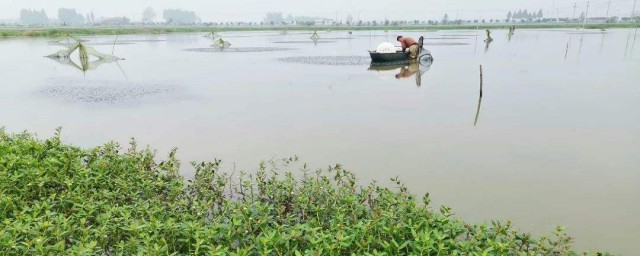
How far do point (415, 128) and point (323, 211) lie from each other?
7.72 m

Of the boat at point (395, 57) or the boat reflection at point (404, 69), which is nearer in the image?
the boat reflection at point (404, 69)

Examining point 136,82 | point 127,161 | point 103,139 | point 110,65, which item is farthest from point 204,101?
point 110,65

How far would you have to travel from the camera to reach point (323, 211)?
6.01m

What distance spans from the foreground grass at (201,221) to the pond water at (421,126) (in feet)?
7.20

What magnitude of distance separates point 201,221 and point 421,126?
30.4 feet

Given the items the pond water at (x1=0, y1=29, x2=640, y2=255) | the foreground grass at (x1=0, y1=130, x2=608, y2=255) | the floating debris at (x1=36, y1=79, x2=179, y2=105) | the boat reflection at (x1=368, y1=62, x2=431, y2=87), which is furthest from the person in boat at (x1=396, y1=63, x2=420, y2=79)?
the foreground grass at (x1=0, y1=130, x2=608, y2=255)

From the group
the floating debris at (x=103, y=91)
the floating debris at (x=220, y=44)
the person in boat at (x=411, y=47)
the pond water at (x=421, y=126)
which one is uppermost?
the person in boat at (x=411, y=47)

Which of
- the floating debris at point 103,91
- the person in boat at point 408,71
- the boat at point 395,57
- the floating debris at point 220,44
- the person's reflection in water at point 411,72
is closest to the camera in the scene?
the floating debris at point 103,91

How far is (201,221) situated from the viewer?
542 cm

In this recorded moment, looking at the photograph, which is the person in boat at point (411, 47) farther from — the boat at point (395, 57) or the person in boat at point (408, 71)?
the person in boat at point (408, 71)

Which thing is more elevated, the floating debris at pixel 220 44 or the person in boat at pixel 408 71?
the floating debris at pixel 220 44

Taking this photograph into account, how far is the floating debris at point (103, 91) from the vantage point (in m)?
18.2

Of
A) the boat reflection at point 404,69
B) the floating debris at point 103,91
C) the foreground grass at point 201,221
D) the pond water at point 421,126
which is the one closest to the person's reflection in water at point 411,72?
the boat reflection at point 404,69

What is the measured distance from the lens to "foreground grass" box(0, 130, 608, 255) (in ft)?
15.2
